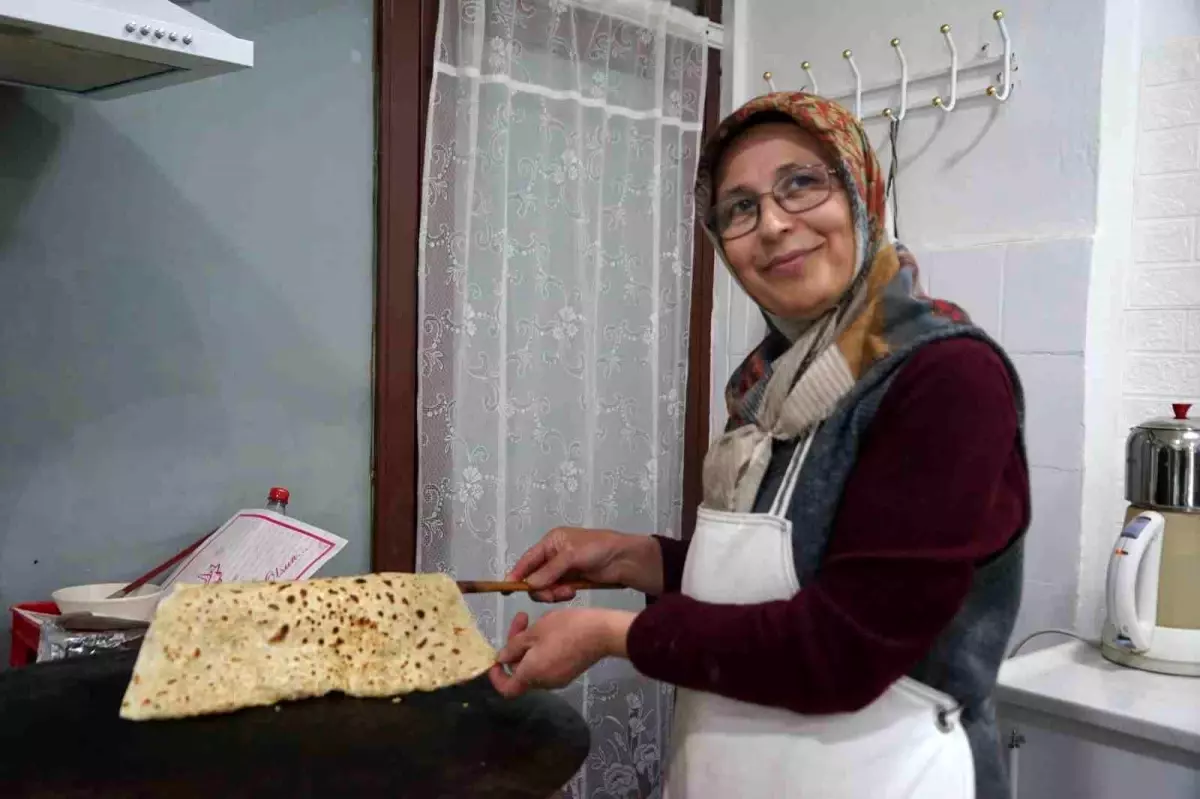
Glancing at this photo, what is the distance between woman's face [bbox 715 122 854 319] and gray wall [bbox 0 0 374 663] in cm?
87

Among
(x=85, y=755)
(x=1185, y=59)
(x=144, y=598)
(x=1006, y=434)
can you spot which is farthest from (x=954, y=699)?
(x=1185, y=59)

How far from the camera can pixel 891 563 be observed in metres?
0.96

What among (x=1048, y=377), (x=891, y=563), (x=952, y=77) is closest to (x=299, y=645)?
(x=891, y=563)

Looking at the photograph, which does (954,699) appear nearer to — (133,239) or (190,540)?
(190,540)

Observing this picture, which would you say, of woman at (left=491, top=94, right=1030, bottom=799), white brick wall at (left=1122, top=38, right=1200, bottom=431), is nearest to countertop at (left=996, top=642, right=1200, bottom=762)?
woman at (left=491, top=94, right=1030, bottom=799)

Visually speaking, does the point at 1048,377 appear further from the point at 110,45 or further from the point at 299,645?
the point at 110,45

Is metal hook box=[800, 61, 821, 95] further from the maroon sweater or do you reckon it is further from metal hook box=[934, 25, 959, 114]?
the maroon sweater

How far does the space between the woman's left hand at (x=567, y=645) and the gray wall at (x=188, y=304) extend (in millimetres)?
779

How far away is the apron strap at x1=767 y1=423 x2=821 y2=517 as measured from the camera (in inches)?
43.2

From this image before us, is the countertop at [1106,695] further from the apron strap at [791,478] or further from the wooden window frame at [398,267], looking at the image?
the wooden window frame at [398,267]

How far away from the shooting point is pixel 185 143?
1600 mm

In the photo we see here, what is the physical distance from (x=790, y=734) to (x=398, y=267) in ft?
3.75

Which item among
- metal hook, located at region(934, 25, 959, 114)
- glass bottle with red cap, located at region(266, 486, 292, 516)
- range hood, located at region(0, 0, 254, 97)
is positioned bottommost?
glass bottle with red cap, located at region(266, 486, 292, 516)

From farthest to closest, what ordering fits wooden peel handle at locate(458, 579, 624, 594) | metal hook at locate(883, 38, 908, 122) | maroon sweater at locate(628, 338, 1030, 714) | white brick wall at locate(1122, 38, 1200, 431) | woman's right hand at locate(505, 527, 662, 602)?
metal hook at locate(883, 38, 908, 122) → white brick wall at locate(1122, 38, 1200, 431) → woman's right hand at locate(505, 527, 662, 602) → wooden peel handle at locate(458, 579, 624, 594) → maroon sweater at locate(628, 338, 1030, 714)
